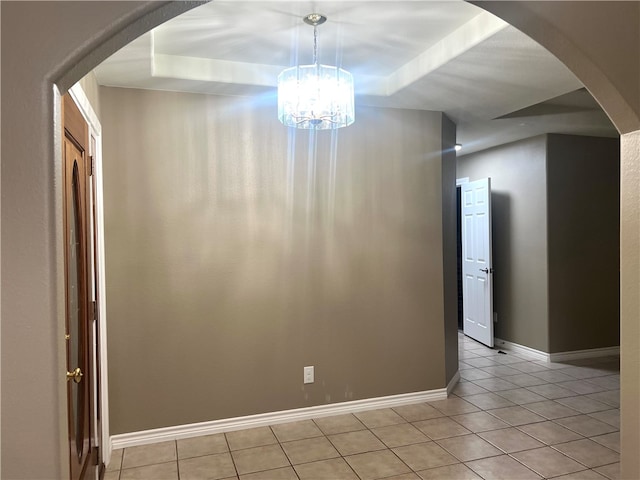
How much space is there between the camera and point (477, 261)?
5641mm

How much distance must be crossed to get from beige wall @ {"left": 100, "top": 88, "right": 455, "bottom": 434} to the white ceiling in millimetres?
255

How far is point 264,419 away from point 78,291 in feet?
5.66

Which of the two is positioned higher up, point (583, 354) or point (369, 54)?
point (369, 54)

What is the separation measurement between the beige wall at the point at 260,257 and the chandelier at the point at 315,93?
87cm

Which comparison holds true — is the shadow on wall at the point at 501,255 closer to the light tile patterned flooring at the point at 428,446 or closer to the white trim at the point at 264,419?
the light tile patterned flooring at the point at 428,446

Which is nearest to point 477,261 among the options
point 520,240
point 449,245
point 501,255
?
point 501,255

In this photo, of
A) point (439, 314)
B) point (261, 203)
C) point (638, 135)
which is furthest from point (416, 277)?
point (638, 135)

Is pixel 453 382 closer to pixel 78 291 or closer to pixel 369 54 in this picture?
pixel 369 54

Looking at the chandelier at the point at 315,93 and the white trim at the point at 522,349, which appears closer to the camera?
the chandelier at the point at 315,93

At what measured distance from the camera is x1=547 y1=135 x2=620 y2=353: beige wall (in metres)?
4.98

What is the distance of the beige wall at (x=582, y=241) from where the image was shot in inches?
196

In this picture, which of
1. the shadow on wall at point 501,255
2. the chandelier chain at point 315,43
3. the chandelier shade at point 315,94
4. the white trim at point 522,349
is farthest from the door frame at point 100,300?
the shadow on wall at point 501,255

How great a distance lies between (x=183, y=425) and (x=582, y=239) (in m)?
4.32

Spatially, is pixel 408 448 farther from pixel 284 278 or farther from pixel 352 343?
pixel 284 278
